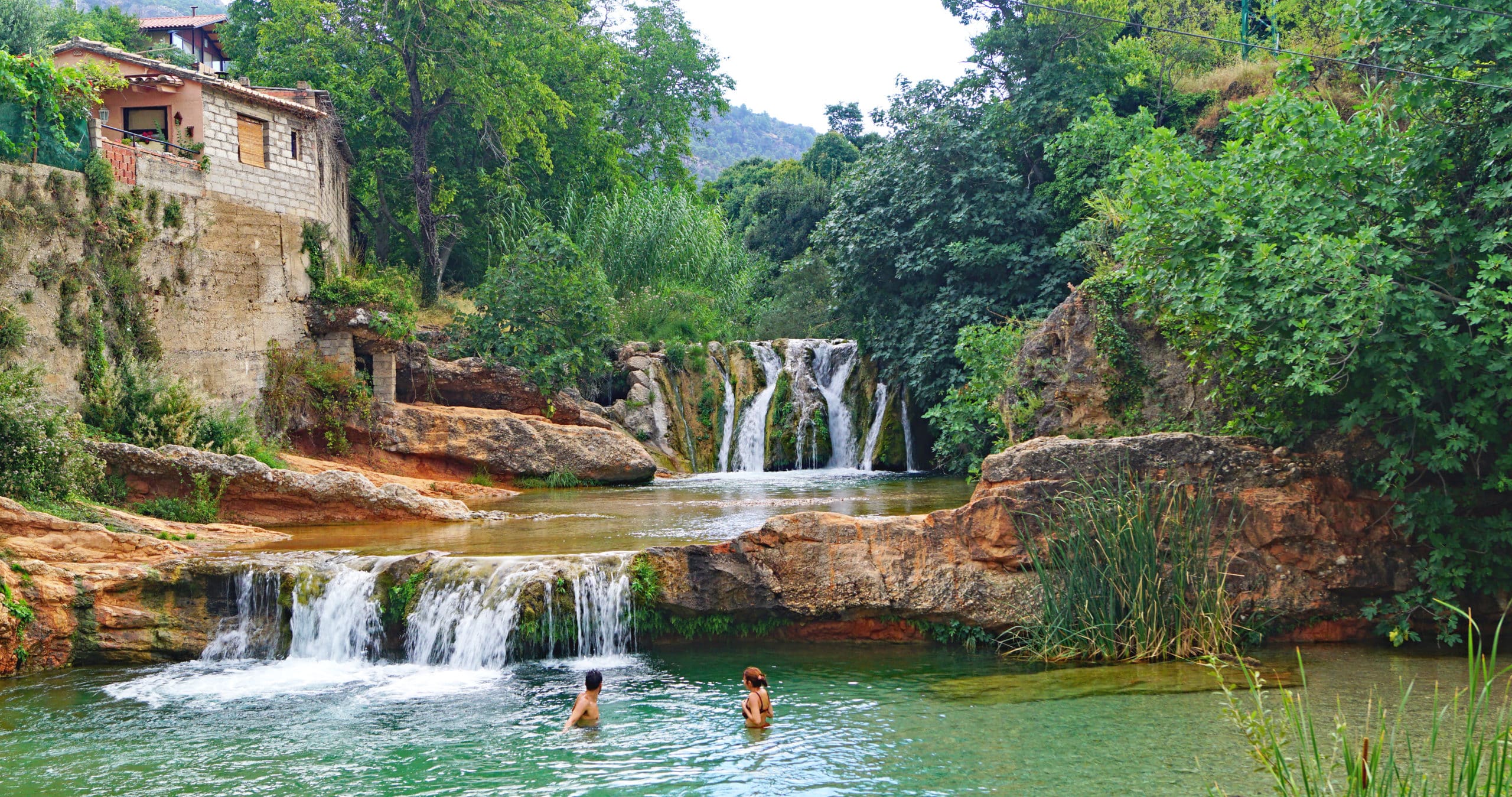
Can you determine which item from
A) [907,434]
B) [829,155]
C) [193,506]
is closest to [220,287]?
[193,506]

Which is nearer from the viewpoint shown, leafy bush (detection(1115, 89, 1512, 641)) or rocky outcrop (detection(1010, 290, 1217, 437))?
leafy bush (detection(1115, 89, 1512, 641))

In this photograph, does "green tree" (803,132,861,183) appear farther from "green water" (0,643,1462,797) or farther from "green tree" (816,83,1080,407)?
"green water" (0,643,1462,797)

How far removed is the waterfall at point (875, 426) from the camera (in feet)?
74.1

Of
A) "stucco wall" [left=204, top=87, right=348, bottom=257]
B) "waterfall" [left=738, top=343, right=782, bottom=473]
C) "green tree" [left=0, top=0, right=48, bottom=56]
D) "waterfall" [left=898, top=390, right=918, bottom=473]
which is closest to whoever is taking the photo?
"stucco wall" [left=204, top=87, right=348, bottom=257]

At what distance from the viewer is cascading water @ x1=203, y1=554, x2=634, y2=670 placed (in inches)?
381

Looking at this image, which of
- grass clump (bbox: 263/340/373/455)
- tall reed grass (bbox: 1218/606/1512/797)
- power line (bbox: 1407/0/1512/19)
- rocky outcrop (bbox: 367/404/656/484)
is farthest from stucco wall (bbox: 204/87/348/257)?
tall reed grass (bbox: 1218/606/1512/797)

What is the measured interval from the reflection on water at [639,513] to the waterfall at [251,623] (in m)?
1.37

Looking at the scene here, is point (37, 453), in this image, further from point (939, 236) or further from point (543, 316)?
point (939, 236)

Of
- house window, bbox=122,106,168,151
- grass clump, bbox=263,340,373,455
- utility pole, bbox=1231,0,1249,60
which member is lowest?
grass clump, bbox=263,340,373,455

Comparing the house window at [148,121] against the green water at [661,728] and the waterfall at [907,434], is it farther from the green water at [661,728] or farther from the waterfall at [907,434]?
the waterfall at [907,434]

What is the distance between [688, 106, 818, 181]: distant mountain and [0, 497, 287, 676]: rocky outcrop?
96.1 metres

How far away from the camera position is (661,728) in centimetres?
749

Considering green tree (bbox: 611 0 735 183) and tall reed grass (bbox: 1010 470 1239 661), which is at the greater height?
green tree (bbox: 611 0 735 183)

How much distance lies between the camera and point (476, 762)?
6.82 m
